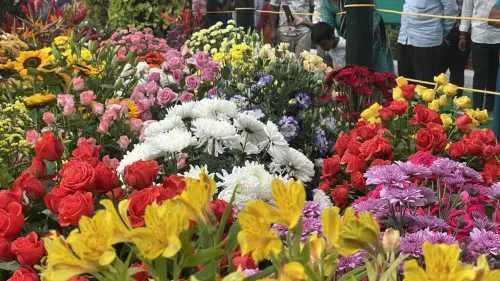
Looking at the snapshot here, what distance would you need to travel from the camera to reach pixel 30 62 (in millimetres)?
3330

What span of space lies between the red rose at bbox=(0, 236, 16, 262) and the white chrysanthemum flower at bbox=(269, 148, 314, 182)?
0.99 metres

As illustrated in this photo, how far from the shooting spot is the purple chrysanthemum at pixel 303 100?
2.95 meters

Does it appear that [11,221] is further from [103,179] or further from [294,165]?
[294,165]

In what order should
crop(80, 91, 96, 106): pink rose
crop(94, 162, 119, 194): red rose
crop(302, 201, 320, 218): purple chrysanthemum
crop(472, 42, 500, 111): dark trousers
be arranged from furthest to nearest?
1. crop(472, 42, 500, 111): dark trousers
2. crop(80, 91, 96, 106): pink rose
3. crop(302, 201, 320, 218): purple chrysanthemum
4. crop(94, 162, 119, 194): red rose

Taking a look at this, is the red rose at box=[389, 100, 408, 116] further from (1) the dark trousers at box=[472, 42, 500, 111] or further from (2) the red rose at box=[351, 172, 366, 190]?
(1) the dark trousers at box=[472, 42, 500, 111]

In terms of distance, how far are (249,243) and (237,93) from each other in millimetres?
2231

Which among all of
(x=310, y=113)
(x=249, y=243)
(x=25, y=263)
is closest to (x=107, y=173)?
(x=25, y=263)

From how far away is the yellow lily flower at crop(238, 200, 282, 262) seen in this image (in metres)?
0.88

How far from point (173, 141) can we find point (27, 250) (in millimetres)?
761

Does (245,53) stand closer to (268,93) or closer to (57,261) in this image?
(268,93)

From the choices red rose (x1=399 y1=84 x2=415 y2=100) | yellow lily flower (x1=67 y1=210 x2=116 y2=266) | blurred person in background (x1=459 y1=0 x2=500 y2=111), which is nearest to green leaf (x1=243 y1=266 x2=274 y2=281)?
yellow lily flower (x1=67 y1=210 x2=116 y2=266)

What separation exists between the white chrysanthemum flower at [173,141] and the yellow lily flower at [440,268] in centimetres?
154

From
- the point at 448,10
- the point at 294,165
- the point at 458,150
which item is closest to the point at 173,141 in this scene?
the point at 294,165

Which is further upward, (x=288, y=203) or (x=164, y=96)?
(x=288, y=203)
